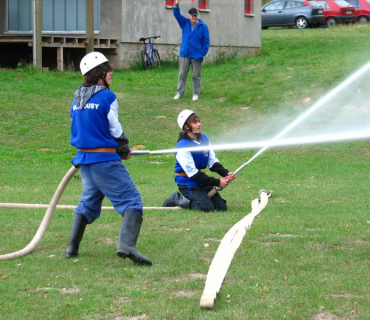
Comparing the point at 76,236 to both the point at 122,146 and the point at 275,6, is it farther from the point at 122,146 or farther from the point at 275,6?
the point at 275,6

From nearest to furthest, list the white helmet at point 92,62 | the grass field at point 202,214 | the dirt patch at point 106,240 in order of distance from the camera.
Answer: the grass field at point 202,214 < the white helmet at point 92,62 < the dirt patch at point 106,240

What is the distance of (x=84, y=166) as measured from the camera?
7539 millimetres

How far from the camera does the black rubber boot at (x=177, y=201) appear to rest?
10.8 metres

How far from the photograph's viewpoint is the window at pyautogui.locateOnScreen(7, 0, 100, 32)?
25.5 meters

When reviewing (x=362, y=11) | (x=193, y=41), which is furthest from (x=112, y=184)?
(x=362, y=11)

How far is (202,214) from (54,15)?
16923 mm

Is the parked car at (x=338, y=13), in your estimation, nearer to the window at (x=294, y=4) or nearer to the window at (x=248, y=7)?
the window at (x=294, y=4)

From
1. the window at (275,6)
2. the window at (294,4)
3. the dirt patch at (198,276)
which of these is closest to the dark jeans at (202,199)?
the dirt patch at (198,276)

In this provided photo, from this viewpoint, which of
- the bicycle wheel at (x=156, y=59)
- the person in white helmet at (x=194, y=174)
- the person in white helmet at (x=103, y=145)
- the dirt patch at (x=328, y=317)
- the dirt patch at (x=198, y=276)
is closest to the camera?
the dirt patch at (x=328, y=317)

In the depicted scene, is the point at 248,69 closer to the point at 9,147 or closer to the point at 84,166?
the point at 9,147

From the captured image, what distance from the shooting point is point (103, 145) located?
7.39 meters

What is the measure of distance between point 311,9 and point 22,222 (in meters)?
34.7

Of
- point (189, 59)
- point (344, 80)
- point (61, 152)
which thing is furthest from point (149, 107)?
point (344, 80)

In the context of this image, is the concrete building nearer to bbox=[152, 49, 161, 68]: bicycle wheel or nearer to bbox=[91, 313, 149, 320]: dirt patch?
bbox=[152, 49, 161, 68]: bicycle wheel
